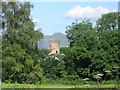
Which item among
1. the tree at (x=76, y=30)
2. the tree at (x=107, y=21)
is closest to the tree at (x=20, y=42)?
the tree at (x=76, y=30)

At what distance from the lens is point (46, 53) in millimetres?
16500

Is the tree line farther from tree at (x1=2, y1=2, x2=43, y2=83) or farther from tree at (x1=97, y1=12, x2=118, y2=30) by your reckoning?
tree at (x1=97, y1=12, x2=118, y2=30)

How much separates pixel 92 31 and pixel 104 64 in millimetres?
2339

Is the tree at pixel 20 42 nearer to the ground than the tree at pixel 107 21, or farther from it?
nearer to the ground

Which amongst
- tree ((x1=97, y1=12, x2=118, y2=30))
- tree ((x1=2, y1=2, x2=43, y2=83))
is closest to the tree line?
tree ((x1=2, y1=2, x2=43, y2=83))

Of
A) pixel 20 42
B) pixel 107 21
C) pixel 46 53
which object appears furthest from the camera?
pixel 107 21

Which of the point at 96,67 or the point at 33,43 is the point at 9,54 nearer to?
the point at 33,43

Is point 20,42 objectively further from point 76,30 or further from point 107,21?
point 107,21

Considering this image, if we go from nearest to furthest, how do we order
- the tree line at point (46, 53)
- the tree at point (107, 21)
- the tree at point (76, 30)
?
the tree line at point (46, 53) < the tree at point (76, 30) < the tree at point (107, 21)

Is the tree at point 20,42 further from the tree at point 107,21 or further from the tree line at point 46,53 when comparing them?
the tree at point 107,21

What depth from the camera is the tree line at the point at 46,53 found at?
11.6 meters

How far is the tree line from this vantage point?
11.6 metres

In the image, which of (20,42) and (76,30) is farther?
(76,30)

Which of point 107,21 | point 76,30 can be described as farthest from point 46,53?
point 107,21
